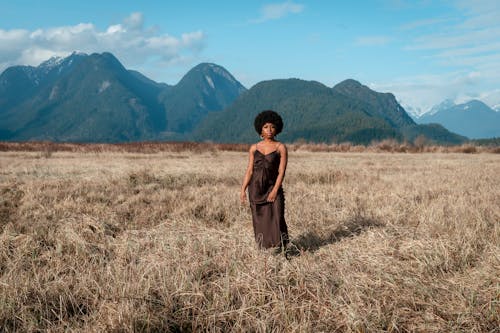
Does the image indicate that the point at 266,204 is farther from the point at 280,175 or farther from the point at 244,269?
the point at 244,269

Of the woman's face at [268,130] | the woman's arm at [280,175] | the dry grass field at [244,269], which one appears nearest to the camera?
the dry grass field at [244,269]

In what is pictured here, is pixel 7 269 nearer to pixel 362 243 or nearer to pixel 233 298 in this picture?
pixel 233 298

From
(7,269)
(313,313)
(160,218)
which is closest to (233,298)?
(313,313)

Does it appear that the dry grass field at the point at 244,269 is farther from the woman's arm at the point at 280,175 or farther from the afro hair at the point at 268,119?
the afro hair at the point at 268,119

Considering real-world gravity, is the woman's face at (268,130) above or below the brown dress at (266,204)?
above

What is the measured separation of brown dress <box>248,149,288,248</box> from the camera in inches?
209

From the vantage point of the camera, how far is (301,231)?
6500mm

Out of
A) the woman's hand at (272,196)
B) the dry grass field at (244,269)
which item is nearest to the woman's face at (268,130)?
the woman's hand at (272,196)

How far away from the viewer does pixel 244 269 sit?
4.21m

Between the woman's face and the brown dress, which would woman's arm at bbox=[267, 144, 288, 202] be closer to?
the brown dress

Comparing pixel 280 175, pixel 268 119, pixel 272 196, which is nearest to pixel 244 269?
pixel 272 196

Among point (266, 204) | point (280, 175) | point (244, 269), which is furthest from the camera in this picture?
point (266, 204)

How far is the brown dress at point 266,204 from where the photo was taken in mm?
5305

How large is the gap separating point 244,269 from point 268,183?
152cm
